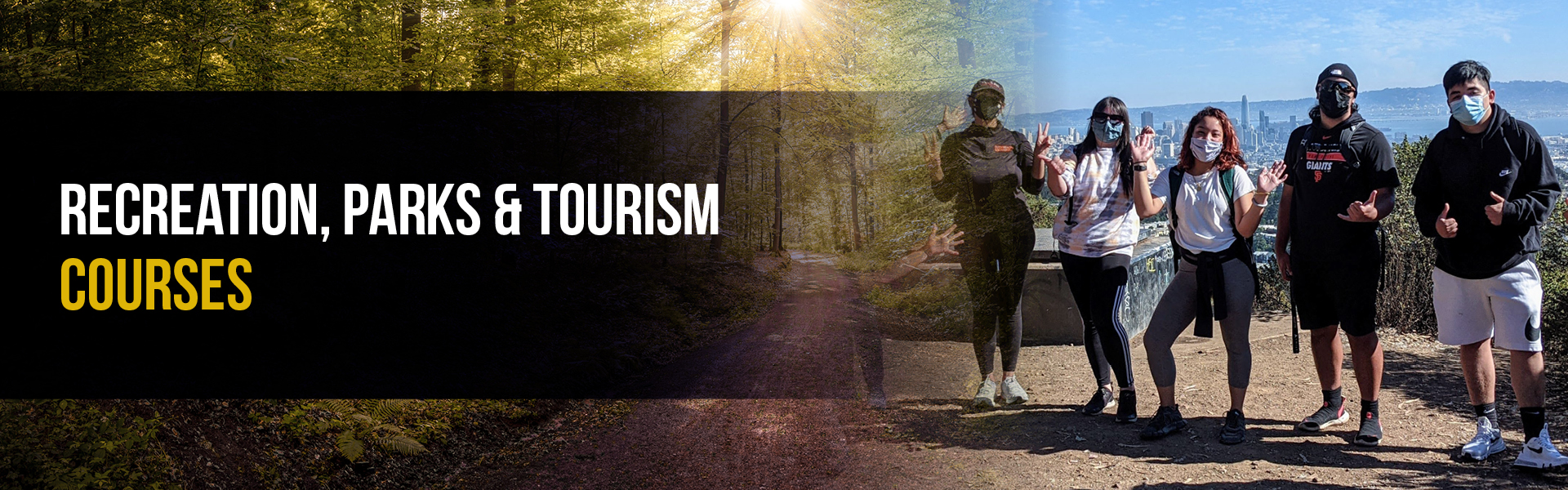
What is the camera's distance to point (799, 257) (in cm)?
1527

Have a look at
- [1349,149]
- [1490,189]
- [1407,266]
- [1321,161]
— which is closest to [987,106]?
[1321,161]

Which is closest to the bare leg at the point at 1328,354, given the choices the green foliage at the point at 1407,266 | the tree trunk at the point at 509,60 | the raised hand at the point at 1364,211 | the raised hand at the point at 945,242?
the raised hand at the point at 1364,211

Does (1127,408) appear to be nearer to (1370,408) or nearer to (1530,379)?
(1370,408)

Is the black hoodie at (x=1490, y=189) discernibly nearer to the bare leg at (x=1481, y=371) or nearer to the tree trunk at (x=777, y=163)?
the bare leg at (x=1481, y=371)

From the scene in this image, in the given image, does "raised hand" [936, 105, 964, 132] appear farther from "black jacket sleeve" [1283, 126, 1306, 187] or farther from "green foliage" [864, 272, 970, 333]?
"green foliage" [864, 272, 970, 333]

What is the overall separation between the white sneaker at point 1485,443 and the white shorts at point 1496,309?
39 cm

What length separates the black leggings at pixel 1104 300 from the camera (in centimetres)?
521

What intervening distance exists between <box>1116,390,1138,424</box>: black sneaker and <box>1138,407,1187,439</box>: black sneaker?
0.24m

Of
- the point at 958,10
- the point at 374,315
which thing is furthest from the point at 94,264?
the point at 958,10

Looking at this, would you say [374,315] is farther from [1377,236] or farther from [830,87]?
[1377,236]

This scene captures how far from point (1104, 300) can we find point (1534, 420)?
1953 mm

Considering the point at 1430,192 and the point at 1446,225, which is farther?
the point at 1430,192

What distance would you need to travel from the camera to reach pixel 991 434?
552 cm

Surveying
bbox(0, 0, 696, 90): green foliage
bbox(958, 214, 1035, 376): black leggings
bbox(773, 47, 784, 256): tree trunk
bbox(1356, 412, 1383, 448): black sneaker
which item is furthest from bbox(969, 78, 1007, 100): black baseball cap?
bbox(773, 47, 784, 256): tree trunk
